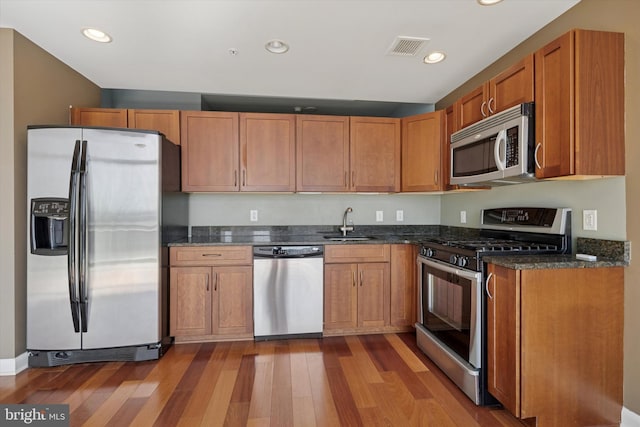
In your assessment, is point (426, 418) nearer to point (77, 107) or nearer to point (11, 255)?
point (11, 255)

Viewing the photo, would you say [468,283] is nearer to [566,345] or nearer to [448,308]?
[448,308]

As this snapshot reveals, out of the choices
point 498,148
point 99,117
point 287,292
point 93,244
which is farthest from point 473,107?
point 99,117

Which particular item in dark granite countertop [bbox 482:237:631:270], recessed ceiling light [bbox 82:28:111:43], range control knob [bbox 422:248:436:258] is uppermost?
recessed ceiling light [bbox 82:28:111:43]

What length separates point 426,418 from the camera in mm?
1820

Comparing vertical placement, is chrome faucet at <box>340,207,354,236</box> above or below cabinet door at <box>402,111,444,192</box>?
below

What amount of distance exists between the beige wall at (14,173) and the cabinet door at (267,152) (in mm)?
1609

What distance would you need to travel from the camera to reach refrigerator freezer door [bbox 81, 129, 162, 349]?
2418 mm

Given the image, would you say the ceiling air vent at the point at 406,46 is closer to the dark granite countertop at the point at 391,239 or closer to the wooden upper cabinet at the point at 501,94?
the wooden upper cabinet at the point at 501,94

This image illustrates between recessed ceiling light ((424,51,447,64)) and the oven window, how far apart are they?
1659 mm

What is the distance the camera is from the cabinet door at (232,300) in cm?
290

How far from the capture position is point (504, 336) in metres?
1.77

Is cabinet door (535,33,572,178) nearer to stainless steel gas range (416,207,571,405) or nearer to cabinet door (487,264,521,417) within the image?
stainless steel gas range (416,207,571,405)

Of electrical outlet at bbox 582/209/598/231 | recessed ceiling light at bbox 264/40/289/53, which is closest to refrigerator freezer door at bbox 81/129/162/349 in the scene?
recessed ceiling light at bbox 264/40/289/53

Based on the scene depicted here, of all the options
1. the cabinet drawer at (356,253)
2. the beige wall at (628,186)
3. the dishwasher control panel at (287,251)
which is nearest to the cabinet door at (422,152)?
the cabinet drawer at (356,253)
